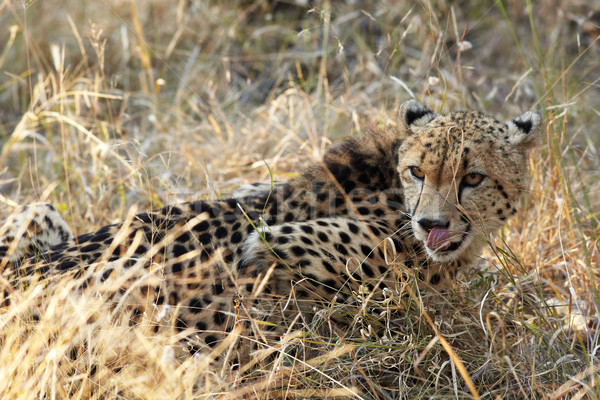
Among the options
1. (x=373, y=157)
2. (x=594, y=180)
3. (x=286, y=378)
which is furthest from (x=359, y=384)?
(x=594, y=180)

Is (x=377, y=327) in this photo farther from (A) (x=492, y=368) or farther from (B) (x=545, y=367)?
(B) (x=545, y=367)

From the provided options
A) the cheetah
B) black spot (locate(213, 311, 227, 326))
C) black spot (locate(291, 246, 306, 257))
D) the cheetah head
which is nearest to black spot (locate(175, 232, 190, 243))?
the cheetah

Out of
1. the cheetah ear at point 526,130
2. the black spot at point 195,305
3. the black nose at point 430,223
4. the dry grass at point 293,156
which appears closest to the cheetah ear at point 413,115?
the dry grass at point 293,156

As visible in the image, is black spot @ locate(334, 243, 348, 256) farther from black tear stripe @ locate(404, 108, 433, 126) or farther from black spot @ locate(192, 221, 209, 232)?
black tear stripe @ locate(404, 108, 433, 126)

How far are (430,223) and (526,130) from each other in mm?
695

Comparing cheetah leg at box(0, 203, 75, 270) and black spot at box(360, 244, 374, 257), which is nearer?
→ black spot at box(360, 244, 374, 257)

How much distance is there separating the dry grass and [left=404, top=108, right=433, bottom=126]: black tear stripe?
24 centimetres

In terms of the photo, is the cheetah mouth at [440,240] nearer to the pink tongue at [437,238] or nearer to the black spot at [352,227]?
the pink tongue at [437,238]

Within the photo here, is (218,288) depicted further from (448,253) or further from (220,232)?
(448,253)

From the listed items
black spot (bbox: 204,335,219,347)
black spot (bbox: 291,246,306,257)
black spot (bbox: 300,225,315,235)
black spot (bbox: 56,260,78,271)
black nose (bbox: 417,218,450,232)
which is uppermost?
black nose (bbox: 417,218,450,232)

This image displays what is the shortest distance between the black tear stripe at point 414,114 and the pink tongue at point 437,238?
625 millimetres

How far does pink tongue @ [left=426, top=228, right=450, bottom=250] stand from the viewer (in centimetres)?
261

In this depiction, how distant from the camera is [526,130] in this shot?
2.90 metres

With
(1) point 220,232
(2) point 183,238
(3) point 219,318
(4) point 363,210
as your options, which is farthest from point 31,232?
(4) point 363,210
